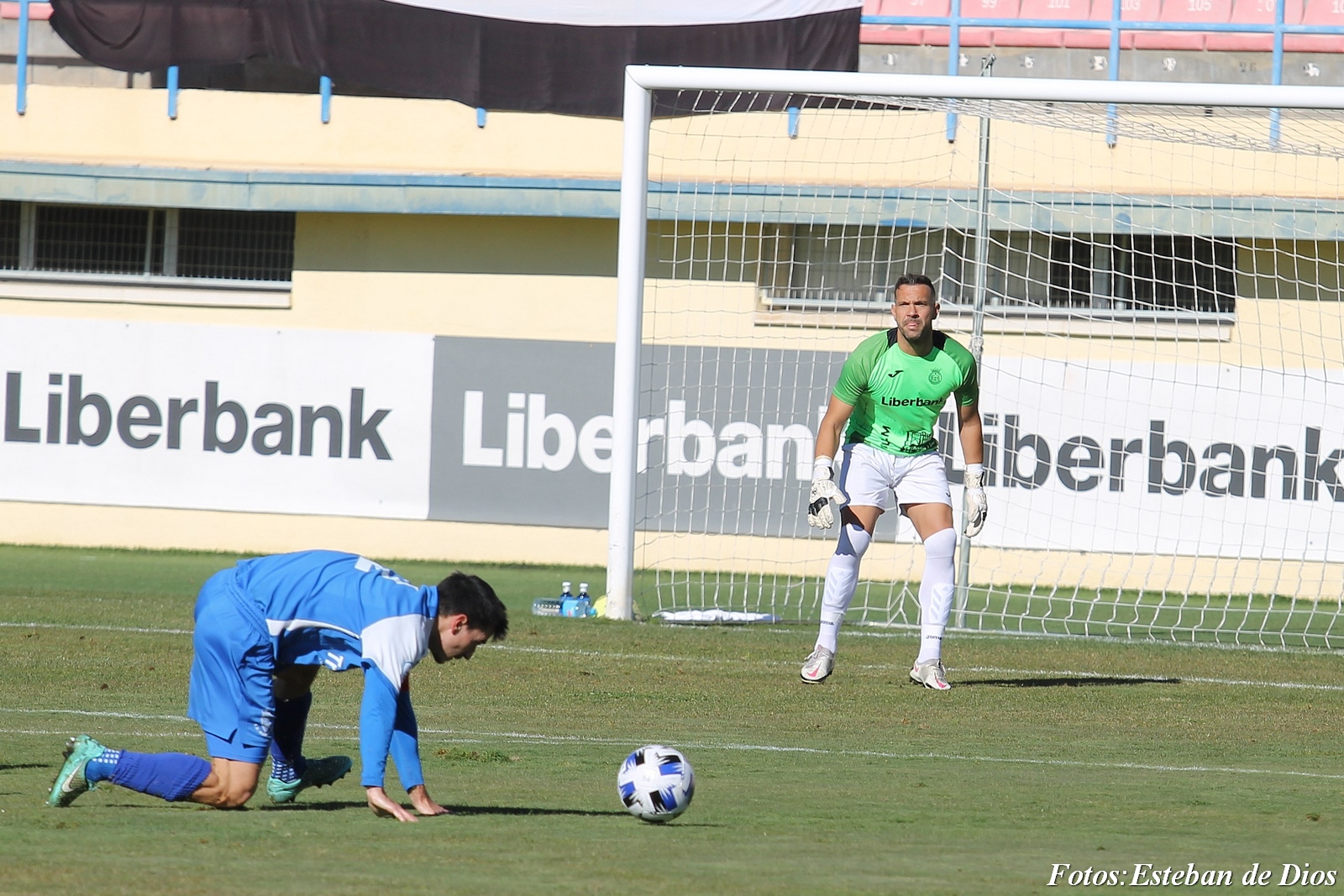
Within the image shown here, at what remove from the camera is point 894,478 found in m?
9.13

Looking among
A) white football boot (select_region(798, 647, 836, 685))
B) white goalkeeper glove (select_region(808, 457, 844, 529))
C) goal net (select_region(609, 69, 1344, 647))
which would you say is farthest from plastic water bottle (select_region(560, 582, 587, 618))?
white goalkeeper glove (select_region(808, 457, 844, 529))

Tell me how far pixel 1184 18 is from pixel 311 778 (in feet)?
48.5

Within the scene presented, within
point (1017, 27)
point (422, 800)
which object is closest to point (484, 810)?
point (422, 800)

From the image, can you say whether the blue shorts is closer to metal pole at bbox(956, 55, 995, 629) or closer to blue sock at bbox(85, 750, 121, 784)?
blue sock at bbox(85, 750, 121, 784)

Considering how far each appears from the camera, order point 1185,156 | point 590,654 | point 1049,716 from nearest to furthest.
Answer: point 1049,716 < point 590,654 < point 1185,156

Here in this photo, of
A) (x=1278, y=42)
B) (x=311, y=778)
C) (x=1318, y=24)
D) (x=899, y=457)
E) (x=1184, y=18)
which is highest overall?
(x=1184, y=18)

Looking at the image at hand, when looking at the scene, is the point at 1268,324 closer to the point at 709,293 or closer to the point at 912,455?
the point at 709,293

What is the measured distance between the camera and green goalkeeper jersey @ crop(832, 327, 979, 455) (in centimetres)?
898

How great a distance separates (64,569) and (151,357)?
2462 mm

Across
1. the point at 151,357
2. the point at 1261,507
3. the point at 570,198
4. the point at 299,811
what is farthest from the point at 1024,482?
the point at 299,811

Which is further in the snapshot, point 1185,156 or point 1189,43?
point 1189,43

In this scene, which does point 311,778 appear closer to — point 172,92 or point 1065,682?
point 1065,682

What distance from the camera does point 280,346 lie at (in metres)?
16.3

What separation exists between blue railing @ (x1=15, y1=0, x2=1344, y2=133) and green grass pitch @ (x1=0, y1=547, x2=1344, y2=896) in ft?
21.3
